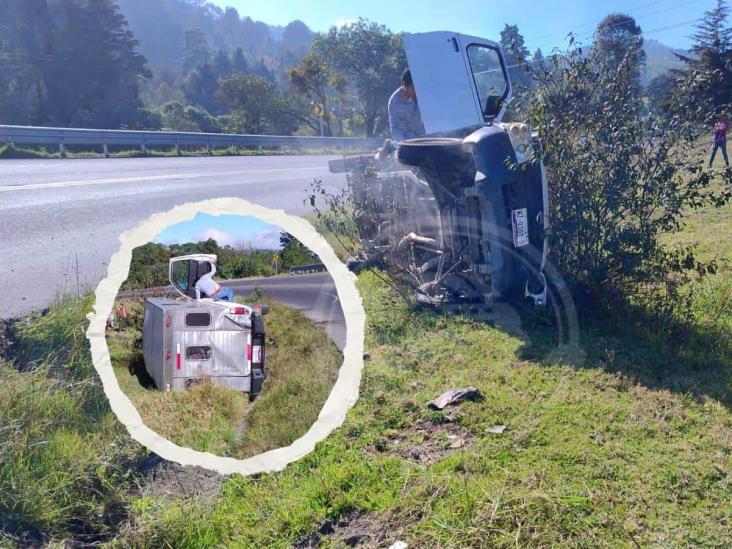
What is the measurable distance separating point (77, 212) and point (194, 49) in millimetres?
1892

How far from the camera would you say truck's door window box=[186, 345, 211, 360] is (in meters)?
1.49

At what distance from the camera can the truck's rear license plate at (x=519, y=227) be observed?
457cm

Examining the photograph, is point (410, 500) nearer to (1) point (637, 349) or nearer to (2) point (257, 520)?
(2) point (257, 520)

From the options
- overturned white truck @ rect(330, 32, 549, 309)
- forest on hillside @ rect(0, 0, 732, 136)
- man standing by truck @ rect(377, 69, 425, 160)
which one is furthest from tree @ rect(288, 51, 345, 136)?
overturned white truck @ rect(330, 32, 549, 309)

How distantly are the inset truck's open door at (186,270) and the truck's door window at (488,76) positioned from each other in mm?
4755

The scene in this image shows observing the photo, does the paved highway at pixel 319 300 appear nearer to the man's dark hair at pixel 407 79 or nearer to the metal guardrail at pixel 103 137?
the man's dark hair at pixel 407 79

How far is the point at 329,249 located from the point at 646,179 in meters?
3.82

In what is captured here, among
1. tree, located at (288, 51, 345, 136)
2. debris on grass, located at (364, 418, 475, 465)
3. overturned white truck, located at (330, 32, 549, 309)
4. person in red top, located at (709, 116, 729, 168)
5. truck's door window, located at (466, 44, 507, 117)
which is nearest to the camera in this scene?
debris on grass, located at (364, 418, 475, 465)

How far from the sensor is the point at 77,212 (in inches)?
156

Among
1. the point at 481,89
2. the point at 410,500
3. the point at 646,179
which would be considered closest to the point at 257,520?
the point at 410,500

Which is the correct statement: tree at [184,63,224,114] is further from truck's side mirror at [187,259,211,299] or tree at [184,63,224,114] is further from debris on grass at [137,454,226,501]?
truck's side mirror at [187,259,211,299]

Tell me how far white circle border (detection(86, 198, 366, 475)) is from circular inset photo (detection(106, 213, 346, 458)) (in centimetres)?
2

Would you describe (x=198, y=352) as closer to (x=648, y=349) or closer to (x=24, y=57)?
(x=648, y=349)

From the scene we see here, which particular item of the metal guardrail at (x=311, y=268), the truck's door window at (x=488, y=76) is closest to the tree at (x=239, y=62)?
the truck's door window at (x=488, y=76)
